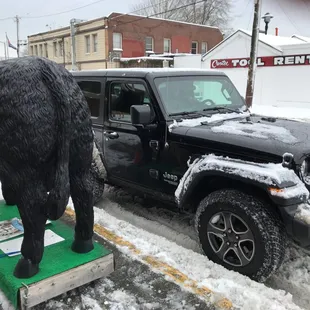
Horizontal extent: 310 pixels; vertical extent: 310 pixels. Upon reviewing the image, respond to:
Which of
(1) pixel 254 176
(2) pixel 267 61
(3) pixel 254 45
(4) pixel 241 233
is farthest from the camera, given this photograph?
(2) pixel 267 61

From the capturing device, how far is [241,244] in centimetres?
314

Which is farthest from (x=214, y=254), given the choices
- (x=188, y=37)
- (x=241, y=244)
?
(x=188, y=37)

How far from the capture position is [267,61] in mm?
19297

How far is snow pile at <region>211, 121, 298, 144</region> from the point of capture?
3197 mm

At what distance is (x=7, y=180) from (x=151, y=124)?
1.81m

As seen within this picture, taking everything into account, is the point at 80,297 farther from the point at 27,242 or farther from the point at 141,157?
the point at 141,157

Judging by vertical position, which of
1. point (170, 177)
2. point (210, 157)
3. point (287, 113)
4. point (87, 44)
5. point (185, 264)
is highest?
point (87, 44)

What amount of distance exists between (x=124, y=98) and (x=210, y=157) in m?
1.55

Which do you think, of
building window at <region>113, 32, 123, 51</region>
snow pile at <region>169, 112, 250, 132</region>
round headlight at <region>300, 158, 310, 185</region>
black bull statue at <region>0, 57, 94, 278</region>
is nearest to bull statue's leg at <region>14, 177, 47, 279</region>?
black bull statue at <region>0, 57, 94, 278</region>

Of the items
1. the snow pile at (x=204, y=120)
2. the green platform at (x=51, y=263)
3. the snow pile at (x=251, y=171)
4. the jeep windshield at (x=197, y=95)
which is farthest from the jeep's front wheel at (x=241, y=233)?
the jeep windshield at (x=197, y=95)

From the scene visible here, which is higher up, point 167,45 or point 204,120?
point 167,45

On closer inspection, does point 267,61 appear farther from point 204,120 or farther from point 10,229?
point 10,229

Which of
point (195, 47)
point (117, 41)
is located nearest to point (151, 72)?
point (117, 41)

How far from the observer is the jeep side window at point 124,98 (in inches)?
163
